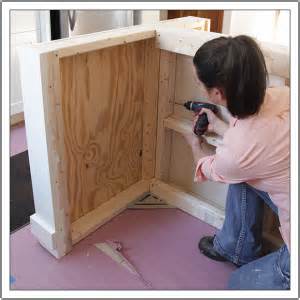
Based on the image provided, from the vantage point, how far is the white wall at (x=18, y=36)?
279 cm

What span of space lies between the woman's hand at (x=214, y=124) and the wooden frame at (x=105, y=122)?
0.07 m

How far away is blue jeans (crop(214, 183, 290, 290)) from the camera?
1.36m

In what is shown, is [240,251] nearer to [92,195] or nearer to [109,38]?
[92,195]

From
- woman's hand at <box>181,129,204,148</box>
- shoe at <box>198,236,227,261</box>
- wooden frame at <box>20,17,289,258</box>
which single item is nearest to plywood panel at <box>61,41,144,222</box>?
wooden frame at <box>20,17,289,258</box>

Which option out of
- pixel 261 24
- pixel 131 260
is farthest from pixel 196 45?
pixel 261 24

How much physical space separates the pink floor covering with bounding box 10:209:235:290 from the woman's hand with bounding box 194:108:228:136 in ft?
1.77

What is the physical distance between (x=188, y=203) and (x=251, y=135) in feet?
2.73

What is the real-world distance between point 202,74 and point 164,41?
571 mm

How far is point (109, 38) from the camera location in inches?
59.8

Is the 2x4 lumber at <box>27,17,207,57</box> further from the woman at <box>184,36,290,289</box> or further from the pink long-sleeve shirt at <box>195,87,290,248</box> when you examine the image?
the pink long-sleeve shirt at <box>195,87,290,248</box>

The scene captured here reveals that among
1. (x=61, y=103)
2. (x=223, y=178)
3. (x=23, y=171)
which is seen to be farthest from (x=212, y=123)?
(x=23, y=171)

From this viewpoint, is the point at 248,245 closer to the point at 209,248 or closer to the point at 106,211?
the point at 209,248

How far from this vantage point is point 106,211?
191 centimetres

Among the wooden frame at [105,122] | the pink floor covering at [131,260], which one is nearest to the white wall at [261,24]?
the wooden frame at [105,122]
